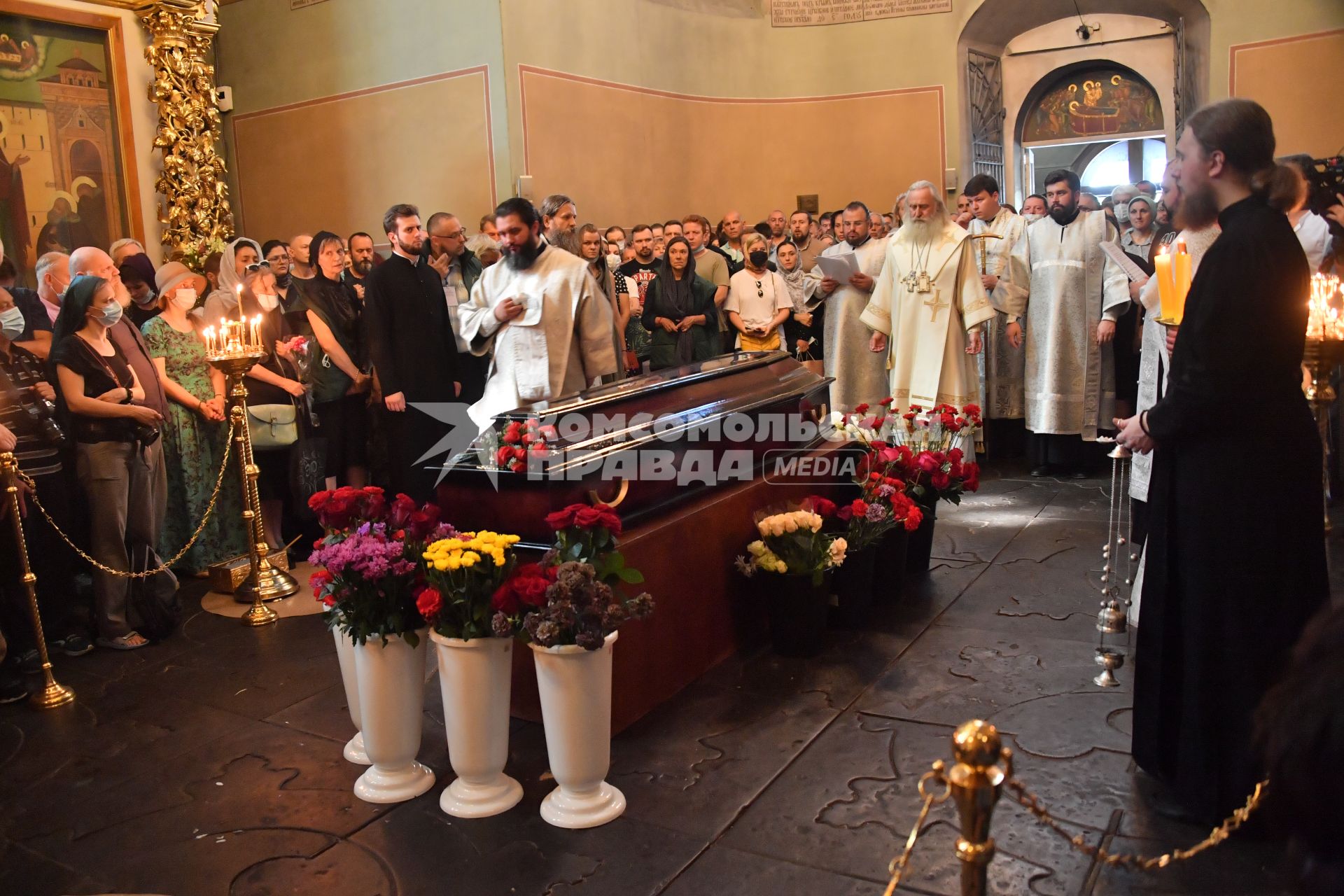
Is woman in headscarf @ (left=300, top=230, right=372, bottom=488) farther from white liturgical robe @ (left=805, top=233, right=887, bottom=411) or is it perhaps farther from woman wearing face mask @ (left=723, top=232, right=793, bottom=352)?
white liturgical robe @ (left=805, top=233, right=887, bottom=411)

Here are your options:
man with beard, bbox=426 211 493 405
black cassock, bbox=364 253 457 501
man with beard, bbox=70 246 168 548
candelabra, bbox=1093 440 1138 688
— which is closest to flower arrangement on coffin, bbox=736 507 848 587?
candelabra, bbox=1093 440 1138 688

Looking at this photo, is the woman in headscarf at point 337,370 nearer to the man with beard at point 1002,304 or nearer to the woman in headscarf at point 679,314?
the woman in headscarf at point 679,314

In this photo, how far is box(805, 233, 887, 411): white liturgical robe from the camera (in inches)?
312

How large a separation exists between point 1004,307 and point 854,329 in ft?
3.40

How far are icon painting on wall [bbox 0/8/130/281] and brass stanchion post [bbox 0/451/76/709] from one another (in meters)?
5.72

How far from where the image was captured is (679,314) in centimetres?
811

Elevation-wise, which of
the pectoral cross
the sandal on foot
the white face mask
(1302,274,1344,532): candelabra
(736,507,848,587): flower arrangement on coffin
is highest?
the white face mask

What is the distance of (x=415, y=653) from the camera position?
3.19 m

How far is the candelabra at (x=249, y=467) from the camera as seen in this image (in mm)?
4980

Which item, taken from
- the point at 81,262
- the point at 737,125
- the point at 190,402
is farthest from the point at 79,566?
the point at 737,125

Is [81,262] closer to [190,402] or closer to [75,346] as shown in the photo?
[75,346]

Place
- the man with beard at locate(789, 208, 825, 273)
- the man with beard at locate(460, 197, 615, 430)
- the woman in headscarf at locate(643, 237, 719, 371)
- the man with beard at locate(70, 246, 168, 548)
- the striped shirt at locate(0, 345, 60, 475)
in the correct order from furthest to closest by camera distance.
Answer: the man with beard at locate(789, 208, 825, 273), the woman in headscarf at locate(643, 237, 719, 371), the man with beard at locate(460, 197, 615, 430), the man with beard at locate(70, 246, 168, 548), the striped shirt at locate(0, 345, 60, 475)

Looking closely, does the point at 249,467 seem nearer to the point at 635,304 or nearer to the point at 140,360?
the point at 140,360

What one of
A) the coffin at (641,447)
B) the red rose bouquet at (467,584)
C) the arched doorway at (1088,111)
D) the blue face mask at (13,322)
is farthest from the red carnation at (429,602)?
the arched doorway at (1088,111)
